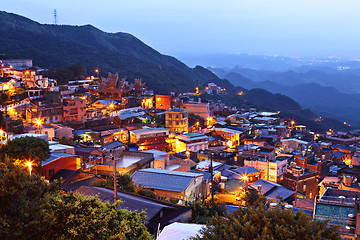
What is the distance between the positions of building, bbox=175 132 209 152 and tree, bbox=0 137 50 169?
16.1 meters

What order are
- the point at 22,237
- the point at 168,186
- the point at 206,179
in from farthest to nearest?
the point at 206,179 → the point at 168,186 → the point at 22,237

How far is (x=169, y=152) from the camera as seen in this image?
2912 cm

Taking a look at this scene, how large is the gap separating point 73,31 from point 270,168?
11987cm

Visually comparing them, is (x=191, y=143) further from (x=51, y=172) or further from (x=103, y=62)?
(x=103, y=62)

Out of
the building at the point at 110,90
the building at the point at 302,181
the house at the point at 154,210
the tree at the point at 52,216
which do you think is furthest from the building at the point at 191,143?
the tree at the point at 52,216

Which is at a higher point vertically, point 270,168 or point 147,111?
point 147,111

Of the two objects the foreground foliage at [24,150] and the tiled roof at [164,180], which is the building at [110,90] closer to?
the foreground foliage at [24,150]

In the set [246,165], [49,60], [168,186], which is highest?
[49,60]

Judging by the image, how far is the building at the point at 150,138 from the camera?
28136 millimetres

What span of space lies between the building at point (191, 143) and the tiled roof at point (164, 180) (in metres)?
13.7

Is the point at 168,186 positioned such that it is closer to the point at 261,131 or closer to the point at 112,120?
the point at 112,120

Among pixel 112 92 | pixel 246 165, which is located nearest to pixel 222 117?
pixel 112 92

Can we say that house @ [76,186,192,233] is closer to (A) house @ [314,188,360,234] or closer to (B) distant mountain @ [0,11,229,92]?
(A) house @ [314,188,360,234]

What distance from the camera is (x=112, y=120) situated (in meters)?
32.3
